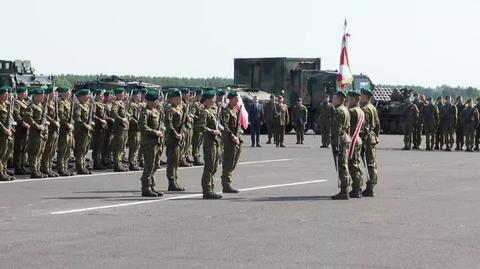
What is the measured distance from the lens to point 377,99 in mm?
48000

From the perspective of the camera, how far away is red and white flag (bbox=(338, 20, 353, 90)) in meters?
31.8

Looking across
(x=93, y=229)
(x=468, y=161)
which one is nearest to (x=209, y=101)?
(x=93, y=229)

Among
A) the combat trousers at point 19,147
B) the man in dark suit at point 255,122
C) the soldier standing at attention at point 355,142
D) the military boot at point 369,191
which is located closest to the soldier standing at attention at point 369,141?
the military boot at point 369,191

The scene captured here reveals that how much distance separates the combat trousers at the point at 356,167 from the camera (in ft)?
55.8

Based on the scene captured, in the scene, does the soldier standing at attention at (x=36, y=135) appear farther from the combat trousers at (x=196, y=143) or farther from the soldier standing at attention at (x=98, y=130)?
the combat trousers at (x=196, y=143)

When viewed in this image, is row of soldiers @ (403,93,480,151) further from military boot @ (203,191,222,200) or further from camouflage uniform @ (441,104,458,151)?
military boot @ (203,191,222,200)

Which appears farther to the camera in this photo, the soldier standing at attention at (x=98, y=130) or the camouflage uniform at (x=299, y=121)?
the camouflage uniform at (x=299, y=121)

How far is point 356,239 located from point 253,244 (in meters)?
1.24

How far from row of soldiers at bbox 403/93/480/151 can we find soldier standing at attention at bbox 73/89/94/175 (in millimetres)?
14993

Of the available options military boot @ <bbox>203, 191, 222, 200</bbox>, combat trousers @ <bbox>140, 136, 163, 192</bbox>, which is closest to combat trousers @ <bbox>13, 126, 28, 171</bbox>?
combat trousers @ <bbox>140, 136, 163, 192</bbox>

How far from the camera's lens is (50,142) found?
69.2ft

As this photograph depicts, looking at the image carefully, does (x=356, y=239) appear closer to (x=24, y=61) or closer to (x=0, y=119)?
(x=0, y=119)

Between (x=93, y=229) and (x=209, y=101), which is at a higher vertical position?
(x=209, y=101)

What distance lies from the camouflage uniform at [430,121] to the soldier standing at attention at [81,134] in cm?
1538
